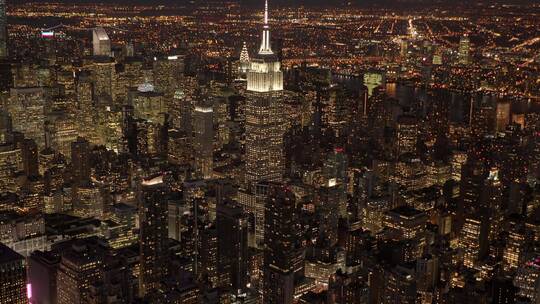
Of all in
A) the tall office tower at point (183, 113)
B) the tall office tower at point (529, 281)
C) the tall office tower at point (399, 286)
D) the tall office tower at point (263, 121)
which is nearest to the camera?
the tall office tower at point (529, 281)

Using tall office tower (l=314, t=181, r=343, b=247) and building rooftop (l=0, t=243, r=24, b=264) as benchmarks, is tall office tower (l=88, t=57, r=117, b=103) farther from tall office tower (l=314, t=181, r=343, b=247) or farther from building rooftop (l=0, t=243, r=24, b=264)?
building rooftop (l=0, t=243, r=24, b=264)

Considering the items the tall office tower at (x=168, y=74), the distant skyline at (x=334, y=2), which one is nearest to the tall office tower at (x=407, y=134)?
the distant skyline at (x=334, y=2)

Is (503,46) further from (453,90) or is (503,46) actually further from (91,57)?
(91,57)

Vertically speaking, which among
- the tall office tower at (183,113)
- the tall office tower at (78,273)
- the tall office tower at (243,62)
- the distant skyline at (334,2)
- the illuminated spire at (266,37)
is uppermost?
the distant skyline at (334,2)

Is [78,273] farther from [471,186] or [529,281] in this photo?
[471,186]

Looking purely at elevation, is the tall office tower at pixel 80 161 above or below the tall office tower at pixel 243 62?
below

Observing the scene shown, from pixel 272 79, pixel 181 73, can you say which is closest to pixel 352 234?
pixel 272 79

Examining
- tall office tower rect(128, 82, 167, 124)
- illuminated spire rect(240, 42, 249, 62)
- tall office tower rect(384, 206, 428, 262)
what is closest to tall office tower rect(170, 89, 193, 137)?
tall office tower rect(128, 82, 167, 124)

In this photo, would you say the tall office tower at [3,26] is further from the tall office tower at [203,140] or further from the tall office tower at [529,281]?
the tall office tower at [529,281]
